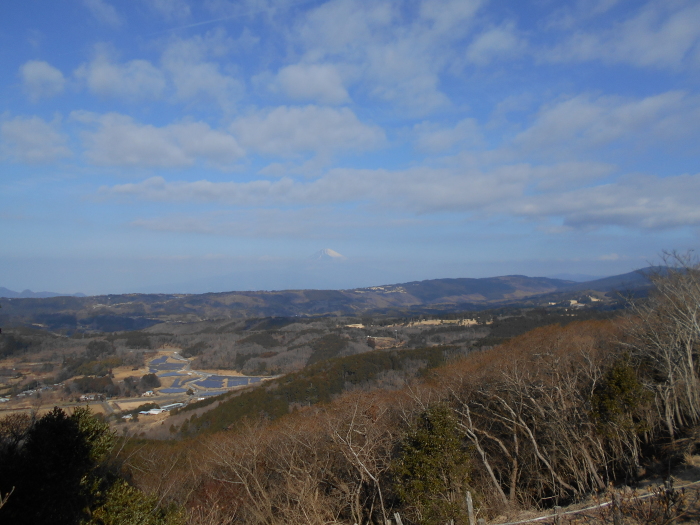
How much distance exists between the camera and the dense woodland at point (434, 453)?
12.6 metres

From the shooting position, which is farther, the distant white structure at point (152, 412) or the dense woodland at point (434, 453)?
the distant white structure at point (152, 412)

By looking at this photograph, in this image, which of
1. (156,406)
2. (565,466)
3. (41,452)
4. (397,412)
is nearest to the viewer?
(41,452)

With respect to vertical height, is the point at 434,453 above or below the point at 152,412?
above

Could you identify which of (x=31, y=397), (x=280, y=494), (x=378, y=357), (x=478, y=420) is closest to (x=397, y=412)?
(x=478, y=420)

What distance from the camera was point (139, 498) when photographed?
12.4 meters

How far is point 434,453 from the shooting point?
13.2 metres

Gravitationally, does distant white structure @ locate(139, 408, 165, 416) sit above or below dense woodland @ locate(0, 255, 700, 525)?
below

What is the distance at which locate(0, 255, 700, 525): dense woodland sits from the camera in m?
12.6

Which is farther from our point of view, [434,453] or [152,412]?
[152,412]

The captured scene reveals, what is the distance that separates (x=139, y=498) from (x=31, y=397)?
227ft

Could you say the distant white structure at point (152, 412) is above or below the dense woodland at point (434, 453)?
below

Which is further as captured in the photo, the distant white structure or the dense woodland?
the distant white structure

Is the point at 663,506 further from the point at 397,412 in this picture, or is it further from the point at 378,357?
the point at 378,357

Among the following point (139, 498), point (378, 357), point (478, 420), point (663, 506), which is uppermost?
point (663, 506)
